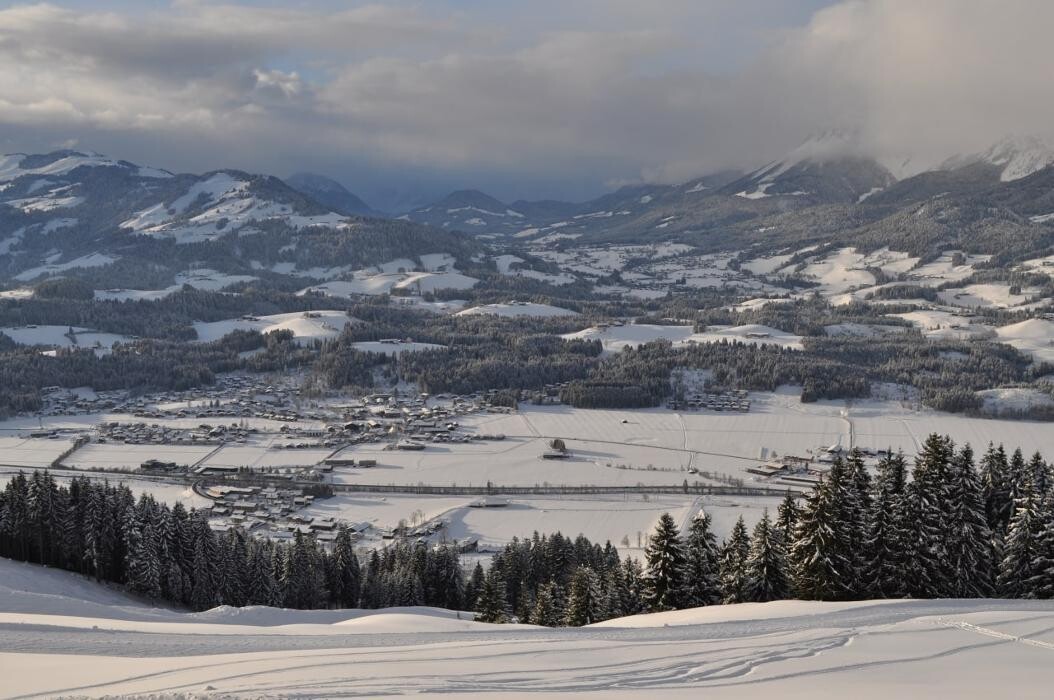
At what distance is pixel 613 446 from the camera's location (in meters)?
81.2

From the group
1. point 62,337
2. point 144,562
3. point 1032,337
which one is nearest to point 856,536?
point 144,562

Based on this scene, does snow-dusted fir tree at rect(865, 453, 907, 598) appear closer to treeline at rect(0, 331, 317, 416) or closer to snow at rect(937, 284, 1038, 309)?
treeline at rect(0, 331, 317, 416)

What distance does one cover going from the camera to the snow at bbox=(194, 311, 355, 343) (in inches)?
5669

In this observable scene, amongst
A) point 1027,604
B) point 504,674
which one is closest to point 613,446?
point 1027,604

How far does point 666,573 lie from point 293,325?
129 metres

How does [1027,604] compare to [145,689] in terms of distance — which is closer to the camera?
[145,689]

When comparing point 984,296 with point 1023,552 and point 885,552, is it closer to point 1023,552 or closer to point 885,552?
point 1023,552

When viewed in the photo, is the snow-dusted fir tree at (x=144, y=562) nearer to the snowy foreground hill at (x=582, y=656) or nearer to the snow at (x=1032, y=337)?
the snowy foreground hill at (x=582, y=656)

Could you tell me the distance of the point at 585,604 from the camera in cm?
3150

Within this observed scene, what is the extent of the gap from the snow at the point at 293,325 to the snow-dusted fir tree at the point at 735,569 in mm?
115534

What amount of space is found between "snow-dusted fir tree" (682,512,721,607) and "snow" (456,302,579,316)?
142301 millimetres

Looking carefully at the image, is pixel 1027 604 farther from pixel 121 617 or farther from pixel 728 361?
pixel 728 361

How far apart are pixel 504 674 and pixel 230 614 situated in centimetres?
1679

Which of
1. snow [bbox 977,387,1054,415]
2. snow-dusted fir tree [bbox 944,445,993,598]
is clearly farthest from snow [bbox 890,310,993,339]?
snow-dusted fir tree [bbox 944,445,993,598]
